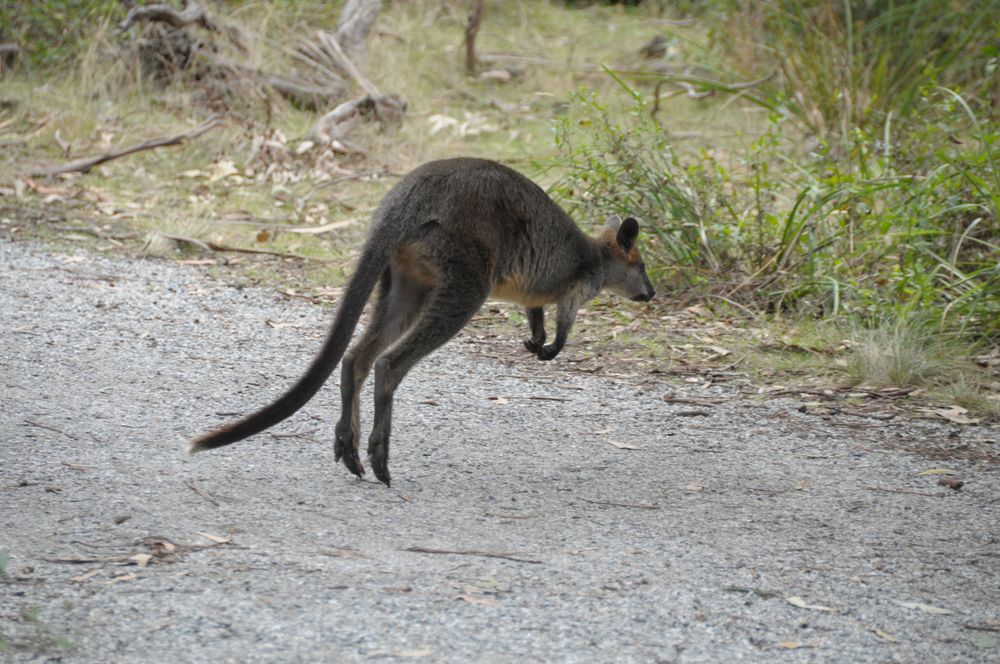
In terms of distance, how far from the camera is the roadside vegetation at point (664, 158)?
7.16 meters

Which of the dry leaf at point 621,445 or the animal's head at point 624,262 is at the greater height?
the animal's head at point 624,262

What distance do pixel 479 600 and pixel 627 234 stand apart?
296 cm

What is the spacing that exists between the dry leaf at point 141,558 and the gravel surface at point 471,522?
0.01 m

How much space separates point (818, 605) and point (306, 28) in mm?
10349

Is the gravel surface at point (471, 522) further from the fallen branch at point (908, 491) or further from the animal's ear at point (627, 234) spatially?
the animal's ear at point (627, 234)

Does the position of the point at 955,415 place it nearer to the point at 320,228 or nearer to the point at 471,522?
the point at 471,522

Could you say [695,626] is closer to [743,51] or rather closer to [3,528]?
[3,528]

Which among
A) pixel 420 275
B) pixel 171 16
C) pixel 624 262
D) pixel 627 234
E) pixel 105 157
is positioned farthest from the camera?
pixel 171 16

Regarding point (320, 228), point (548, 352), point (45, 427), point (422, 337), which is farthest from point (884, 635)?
point (320, 228)

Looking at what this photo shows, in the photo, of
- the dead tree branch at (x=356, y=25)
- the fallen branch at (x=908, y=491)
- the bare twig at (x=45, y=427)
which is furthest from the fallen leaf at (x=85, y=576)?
the dead tree branch at (x=356, y=25)

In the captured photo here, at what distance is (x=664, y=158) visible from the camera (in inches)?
320

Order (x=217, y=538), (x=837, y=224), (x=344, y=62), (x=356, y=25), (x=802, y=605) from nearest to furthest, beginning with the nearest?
1. (x=802, y=605)
2. (x=217, y=538)
3. (x=837, y=224)
4. (x=344, y=62)
5. (x=356, y=25)

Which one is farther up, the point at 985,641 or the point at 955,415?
the point at 985,641

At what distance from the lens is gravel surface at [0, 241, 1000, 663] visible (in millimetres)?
3549
